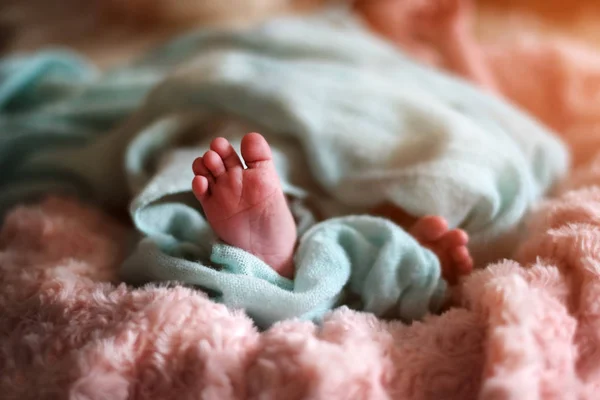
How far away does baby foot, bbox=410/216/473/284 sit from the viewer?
0.57 meters

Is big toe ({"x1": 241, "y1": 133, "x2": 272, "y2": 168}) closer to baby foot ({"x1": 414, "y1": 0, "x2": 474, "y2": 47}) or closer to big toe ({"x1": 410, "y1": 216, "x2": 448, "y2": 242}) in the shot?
big toe ({"x1": 410, "y1": 216, "x2": 448, "y2": 242})

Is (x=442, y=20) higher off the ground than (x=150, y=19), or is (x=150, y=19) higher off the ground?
(x=442, y=20)

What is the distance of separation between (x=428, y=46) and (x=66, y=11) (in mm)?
867

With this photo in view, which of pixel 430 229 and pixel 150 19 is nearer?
pixel 430 229

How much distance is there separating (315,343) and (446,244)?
0.21 m

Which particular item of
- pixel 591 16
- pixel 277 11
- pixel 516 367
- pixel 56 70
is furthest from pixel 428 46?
pixel 516 367

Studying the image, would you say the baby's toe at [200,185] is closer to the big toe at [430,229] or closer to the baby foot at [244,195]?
the baby foot at [244,195]

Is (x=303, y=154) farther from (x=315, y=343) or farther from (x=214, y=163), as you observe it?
(x=315, y=343)

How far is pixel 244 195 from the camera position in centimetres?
52

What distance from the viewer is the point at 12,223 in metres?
0.63

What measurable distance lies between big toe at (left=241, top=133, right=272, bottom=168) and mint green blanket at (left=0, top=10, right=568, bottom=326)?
0.29 ft

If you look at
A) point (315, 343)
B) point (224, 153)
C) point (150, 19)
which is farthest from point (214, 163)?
point (150, 19)

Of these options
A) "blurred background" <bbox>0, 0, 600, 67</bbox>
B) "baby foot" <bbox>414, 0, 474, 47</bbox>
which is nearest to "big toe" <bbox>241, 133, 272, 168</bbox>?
"baby foot" <bbox>414, 0, 474, 47</bbox>

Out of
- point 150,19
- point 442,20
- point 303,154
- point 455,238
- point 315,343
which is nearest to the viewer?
point 315,343
